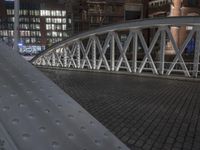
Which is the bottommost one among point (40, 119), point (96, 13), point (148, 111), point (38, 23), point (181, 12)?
point (148, 111)

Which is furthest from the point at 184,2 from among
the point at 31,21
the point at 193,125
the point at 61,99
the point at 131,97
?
the point at 31,21

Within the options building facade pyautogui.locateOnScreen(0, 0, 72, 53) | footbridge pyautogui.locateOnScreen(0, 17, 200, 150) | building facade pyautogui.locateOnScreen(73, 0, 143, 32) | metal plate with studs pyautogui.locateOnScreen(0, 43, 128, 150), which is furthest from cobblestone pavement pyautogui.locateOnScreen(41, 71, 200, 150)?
building facade pyautogui.locateOnScreen(0, 0, 72, 53)

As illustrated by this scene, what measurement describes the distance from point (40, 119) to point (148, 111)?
18.0 ft

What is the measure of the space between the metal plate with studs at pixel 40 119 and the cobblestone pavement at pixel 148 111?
8.80 feet

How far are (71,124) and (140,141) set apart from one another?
311 centimetres

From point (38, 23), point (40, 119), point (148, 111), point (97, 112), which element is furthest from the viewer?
point (38, 23)

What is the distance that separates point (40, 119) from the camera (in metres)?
1.71

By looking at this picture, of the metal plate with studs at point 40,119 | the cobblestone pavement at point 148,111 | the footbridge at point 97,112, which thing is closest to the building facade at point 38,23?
the footbridge at point 97,112

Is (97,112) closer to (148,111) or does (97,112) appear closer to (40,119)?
(148,111)

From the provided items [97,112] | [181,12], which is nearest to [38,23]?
[181,12]

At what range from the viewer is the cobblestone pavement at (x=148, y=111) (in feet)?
15.6

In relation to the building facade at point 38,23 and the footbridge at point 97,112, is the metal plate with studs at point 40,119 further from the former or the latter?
the building facade at point 38,23

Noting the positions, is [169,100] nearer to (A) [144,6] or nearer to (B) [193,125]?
(B) [193,125]

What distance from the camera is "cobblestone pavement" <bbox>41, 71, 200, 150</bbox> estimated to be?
4766mm
